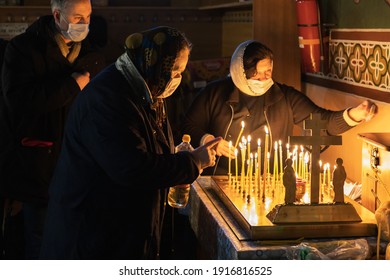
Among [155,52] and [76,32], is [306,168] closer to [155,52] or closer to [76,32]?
[155,52]

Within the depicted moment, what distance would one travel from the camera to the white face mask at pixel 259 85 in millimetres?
3877

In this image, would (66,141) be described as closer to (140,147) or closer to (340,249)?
(140,147)

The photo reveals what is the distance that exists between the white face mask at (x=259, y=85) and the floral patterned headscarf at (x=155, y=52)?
3.93 feet

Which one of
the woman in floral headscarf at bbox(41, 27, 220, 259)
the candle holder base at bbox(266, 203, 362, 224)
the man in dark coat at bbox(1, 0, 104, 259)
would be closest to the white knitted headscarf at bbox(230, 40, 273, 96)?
the man in dark coat at bbox(1, 0, 104, 259)

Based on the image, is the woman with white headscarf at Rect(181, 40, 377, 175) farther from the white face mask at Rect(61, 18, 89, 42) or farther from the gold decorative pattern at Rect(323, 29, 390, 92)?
the white face mask at Rect(61, 18, 89, 42)

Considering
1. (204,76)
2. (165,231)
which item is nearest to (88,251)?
(165,231)

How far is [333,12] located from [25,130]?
188 cm

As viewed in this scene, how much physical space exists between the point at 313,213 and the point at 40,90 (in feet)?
5.40

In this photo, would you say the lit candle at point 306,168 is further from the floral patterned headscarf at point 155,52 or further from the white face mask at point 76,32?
the white face mask at point 76,32

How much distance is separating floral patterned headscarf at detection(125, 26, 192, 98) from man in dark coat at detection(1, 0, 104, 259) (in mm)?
1151

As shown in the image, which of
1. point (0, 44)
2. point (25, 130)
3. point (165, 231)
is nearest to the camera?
point (25, 130)

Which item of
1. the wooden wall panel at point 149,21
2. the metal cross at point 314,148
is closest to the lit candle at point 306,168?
the metal cross at point 314,148

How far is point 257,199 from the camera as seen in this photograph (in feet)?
10.1

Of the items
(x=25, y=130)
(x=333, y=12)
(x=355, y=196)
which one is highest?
(x=333, y=12)
